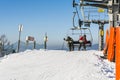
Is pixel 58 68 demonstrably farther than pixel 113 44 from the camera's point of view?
No

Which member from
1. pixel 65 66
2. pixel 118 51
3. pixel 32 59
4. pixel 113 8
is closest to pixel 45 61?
pixel 32 59

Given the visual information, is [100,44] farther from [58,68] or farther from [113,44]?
[58,68]

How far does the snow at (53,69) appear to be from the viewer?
15.0m

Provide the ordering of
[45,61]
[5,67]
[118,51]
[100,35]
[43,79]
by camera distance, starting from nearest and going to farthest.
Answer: [118,51] → [43,79] → [5,67] → [45,61] → [100,35]

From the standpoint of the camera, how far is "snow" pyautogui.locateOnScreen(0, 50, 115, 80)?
14953 mm

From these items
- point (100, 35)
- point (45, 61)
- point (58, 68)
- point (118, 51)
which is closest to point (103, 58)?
point (45, 61)

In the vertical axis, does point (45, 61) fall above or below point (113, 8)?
below

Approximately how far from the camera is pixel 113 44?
66.0ft

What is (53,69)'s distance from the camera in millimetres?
16625

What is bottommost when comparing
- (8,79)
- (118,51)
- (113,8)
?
(8,79)

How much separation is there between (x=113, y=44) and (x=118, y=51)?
32.5ft

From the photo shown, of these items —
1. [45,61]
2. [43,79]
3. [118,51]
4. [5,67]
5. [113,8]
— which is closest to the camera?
[118,51]

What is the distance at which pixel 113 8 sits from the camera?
2516cm

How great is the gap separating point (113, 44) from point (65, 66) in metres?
3.98
